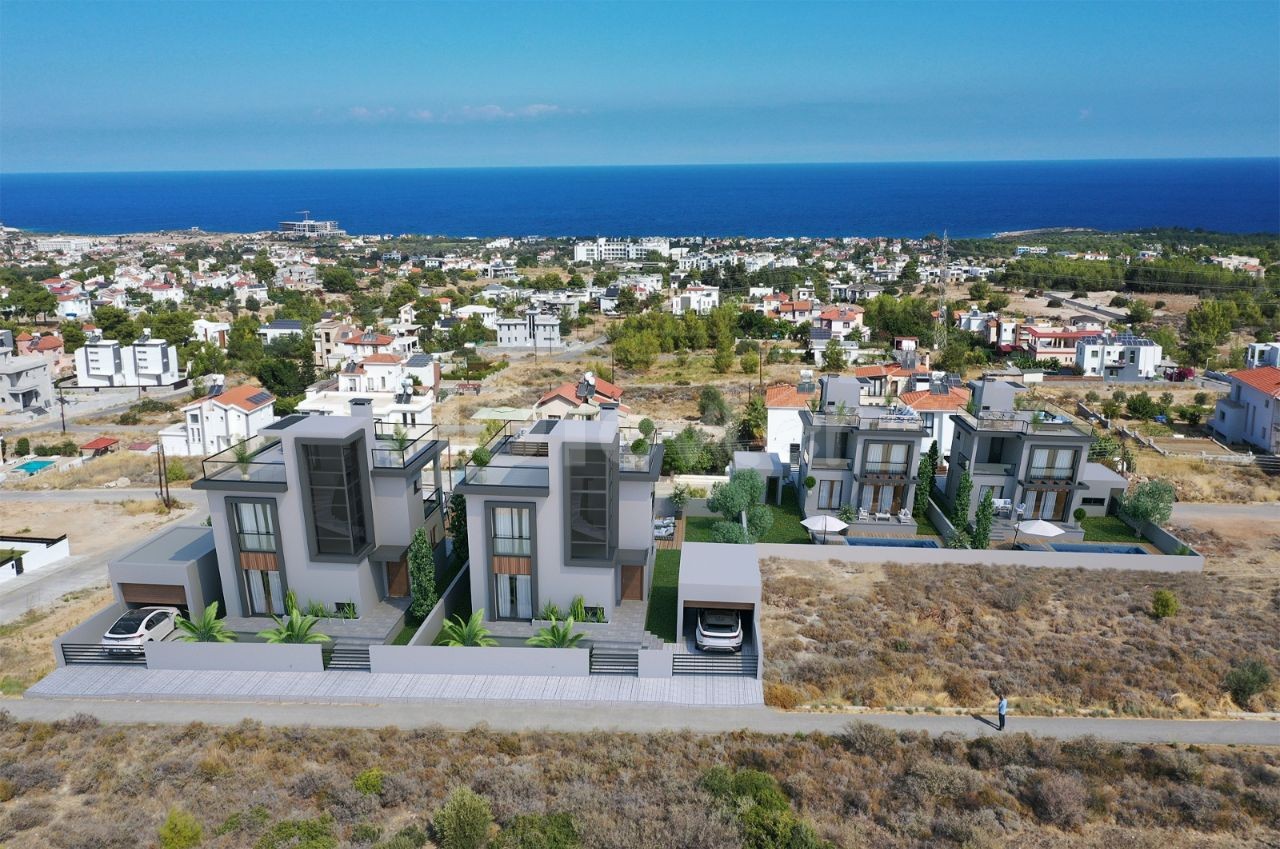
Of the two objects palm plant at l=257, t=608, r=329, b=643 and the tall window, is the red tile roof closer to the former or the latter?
the tall window

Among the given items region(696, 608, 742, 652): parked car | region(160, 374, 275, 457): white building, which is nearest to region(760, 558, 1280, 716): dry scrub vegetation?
region(696, 608, 742, 652): parked car

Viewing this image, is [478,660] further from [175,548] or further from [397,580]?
[175,548]

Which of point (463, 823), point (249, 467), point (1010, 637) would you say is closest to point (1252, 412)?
point (1010, 637)

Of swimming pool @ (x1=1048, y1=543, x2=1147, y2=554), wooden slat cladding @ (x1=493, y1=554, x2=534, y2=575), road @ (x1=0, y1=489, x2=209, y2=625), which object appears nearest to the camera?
wooden slat cladding @ (x1=493, y1=554, x2=534, y2=575)

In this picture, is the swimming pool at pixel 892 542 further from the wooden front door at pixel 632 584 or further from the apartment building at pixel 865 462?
the wooden front door at pixel 632 584

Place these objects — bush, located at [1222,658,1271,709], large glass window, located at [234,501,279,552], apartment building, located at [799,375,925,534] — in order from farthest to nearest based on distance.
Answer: apartment building, located at [799,375,925,534], large glass window, located at [234,501,279,552], bush, located at [1222,658,1271,709]

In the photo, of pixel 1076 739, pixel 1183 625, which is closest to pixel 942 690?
pixel 1076 739

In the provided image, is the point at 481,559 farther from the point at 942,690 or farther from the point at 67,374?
the point at 67,374
